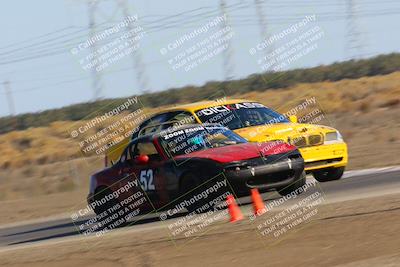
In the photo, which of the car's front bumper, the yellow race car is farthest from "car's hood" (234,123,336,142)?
the car's front bumper

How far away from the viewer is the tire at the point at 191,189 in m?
13.1

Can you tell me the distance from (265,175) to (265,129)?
7.77 feet

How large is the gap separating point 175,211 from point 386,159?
26.0 ft

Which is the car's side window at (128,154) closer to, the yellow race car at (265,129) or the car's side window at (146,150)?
the car's side window at (146,150)

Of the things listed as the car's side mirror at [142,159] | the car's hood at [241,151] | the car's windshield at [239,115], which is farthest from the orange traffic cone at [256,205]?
the car's windshield at [239,115]

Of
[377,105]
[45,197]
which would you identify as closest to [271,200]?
[45,197]

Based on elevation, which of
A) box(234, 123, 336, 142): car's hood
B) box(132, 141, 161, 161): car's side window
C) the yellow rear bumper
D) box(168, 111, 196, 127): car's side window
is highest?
box(132, 141, 161, 161): car's side window

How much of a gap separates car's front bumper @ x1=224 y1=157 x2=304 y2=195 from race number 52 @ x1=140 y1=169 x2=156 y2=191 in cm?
164

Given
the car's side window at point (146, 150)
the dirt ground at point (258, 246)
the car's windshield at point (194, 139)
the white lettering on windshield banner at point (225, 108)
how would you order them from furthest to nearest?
1. the white lettering on windshield banner at point (225, 108)
2. the car's side window at point (146, 150)
3. the car's windshield at point (194, 139)
4. the dirt ground at point (258, 246)

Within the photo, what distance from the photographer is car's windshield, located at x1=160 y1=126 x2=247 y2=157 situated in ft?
46.6

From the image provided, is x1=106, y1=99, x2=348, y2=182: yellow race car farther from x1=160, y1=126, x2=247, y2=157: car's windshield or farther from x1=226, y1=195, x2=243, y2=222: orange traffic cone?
x1=226, y1=195, x2=243, y2=222: orange traffic cone

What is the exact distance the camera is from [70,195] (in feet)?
79.3

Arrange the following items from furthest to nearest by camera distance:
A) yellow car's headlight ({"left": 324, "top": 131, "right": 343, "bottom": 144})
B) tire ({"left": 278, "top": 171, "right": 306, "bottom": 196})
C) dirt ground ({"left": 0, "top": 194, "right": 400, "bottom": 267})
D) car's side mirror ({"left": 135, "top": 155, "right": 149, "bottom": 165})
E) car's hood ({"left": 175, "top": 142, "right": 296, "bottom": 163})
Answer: yellow car's headlight ({"left": 324, "top": 131, "right": 343, "bottom": 144}) → car's side mirror ({"left": 135, "top": 155, "right": 149, "bottom": 165}) → tire ({"left": 278, "top": 171, "right": 306, "bottom": 196}) → car's hood ({"left": 175, "top": 142, "right": 296, "bottom": 163}) → dirt ground ({"left": 0, "top": 194, "right": 400, "bottom": 267})

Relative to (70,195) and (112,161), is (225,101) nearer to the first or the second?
(112,161)
